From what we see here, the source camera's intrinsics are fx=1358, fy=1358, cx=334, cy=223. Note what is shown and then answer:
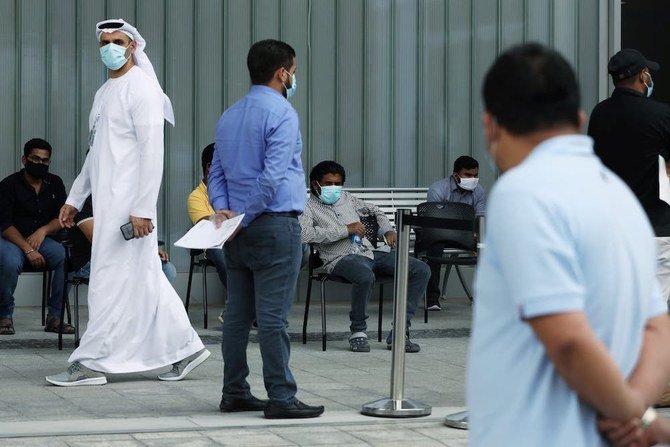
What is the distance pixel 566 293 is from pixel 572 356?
110 millimetres

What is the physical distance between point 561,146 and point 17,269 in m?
8.45

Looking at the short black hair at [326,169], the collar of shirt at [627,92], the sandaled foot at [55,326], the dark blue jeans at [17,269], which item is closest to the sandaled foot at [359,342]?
the short black hair at [326,169]

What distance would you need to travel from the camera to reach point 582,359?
2.35 metres

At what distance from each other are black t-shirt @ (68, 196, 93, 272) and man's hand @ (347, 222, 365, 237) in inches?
78.8

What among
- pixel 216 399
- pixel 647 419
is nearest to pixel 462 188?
pixel 216 399

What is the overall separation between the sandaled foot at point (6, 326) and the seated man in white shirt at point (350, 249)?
2349 millimetres

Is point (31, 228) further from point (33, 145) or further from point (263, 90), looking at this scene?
point (263, 90)

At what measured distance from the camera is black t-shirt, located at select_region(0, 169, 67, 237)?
418 inches

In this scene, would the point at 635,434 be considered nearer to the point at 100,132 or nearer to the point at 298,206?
the point at 298,206

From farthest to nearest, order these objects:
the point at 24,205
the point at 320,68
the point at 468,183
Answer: the point at 320,68 < the point at 468,183 < the point at 24,205

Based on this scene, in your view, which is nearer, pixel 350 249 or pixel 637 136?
pixel 637 136

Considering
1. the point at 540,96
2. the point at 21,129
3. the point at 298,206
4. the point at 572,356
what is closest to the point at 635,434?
the point at 572,356

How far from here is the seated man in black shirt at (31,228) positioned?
10430 millimetres

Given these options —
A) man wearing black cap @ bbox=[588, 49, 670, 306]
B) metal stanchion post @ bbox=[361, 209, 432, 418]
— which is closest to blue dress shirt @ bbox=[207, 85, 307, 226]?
metal stanchion post @ bbox=[361, 209, 432, 418]
